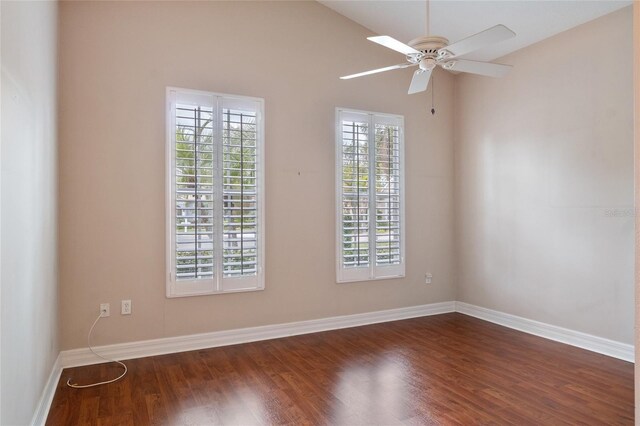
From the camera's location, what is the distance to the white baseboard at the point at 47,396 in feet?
7.73

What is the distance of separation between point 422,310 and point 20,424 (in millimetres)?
4126

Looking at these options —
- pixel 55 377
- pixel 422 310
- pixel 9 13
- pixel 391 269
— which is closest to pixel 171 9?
pixel 9 13

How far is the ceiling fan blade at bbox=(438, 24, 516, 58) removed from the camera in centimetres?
227

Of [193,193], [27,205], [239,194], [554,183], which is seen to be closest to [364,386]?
[239,194]

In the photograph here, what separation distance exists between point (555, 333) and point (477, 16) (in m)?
3.27

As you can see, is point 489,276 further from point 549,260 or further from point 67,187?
point 67,187

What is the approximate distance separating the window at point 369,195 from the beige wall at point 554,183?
987 millimetres

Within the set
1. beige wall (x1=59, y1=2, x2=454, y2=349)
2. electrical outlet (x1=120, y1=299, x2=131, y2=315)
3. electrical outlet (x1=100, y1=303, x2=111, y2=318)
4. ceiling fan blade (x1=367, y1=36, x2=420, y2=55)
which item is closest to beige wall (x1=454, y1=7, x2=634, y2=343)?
beige wall (x1=59, y1=2, x2=454, y2=349)

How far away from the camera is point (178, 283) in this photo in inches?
145

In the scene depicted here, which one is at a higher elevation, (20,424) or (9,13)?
(9,13)

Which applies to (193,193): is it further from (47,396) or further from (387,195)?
(387,195)

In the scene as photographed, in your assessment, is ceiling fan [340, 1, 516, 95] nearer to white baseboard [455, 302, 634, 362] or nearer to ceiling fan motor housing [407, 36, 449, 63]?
ceiling fan motor housing [407, 36, 449, 63]

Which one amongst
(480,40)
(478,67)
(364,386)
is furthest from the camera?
(364,386)

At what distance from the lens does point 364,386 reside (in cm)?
297
